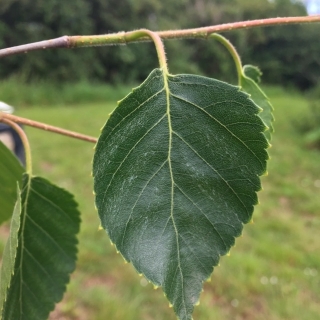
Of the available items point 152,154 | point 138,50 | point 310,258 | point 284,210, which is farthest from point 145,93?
point 138,50

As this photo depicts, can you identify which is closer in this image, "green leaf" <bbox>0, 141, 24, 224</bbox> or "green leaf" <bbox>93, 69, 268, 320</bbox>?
"green leaf" <bbox>93, 69, 268, 320</bbox>

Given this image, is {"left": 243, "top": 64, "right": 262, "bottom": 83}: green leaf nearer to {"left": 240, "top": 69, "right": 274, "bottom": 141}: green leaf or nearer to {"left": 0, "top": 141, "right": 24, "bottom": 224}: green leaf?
{"left": 240, "top": 69, "right": 274, "bottom": 141}: green leaf

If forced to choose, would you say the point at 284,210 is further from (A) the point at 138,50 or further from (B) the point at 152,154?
(A) the point at 138,50

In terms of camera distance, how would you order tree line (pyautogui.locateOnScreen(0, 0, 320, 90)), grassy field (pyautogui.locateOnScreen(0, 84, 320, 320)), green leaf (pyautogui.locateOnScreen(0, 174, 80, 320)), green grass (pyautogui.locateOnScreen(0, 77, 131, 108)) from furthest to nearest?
tree line (pyautogui.locateOnScreen(0, 0, 320, 90))
green grass (pyautogui.locateOnScreen(0, 77, 131, 108))
grassy field (pyautogui.locateOnScreen(0, 84, 320, 320))
green leaf (pyautogui.locateOnScreen(0, 174, 80, 320))

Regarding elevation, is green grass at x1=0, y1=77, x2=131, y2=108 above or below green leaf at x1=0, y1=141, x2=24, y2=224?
below

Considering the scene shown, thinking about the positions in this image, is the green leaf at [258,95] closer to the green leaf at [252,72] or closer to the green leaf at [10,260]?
the green leaf at [252,72]

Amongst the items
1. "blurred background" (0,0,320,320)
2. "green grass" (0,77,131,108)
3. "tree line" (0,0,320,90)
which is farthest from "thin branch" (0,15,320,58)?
"tree line" (0,0,320,90)

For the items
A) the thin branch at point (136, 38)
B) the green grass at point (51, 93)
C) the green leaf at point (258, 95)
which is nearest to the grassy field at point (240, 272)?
the green leaf at point (258, 95)
